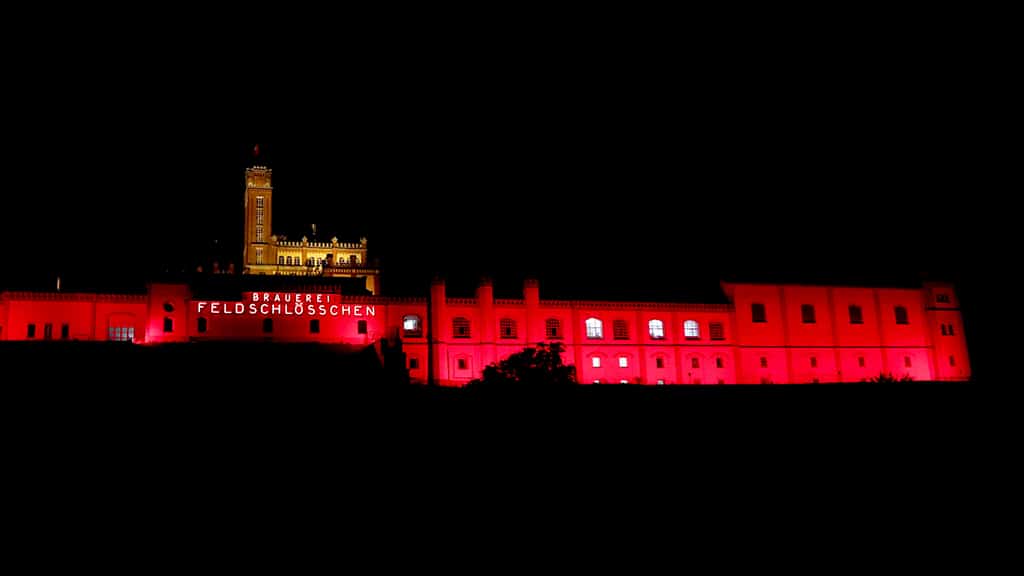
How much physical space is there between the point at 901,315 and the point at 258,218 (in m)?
56.7

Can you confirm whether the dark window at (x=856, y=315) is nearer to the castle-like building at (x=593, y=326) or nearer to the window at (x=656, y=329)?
the castle-like building at (x=593, y=326)

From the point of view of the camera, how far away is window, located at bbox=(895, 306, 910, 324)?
6406 cm

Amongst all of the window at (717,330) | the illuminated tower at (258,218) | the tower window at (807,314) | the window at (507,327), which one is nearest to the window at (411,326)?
the window at (507,327)

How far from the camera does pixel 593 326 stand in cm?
6038

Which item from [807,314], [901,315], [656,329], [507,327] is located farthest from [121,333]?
[901,315]

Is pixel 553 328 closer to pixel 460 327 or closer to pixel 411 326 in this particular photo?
pixel 460 327

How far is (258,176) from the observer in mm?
86562

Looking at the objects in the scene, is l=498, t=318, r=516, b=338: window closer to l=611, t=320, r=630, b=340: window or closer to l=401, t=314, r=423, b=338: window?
l=401, t=314, r=423, b=338: window

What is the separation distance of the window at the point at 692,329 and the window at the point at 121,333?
36.2 metres

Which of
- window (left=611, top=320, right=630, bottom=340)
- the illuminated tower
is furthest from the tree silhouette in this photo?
the illuminated tower

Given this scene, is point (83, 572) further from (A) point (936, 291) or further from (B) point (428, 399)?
(A) point (936, 291)

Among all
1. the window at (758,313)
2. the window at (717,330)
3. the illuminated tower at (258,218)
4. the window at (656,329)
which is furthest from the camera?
the illuminated tower at (258,218)

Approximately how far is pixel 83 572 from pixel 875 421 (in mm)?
26360

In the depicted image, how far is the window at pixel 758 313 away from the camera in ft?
204
